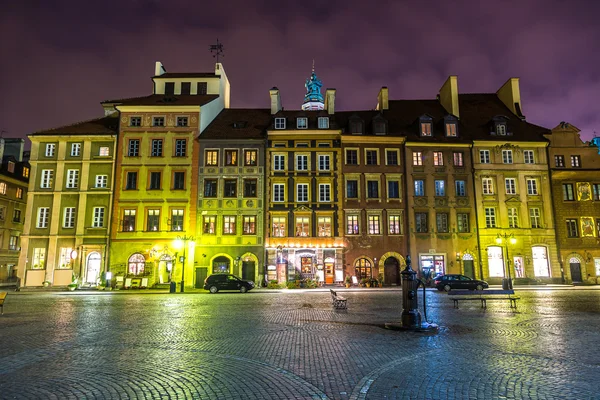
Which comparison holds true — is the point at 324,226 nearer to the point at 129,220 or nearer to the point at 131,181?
the point at 129,220

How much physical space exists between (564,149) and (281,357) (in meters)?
42.0

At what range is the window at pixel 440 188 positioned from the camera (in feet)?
133

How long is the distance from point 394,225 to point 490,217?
30.0ft

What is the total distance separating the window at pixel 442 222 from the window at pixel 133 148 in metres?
28.6

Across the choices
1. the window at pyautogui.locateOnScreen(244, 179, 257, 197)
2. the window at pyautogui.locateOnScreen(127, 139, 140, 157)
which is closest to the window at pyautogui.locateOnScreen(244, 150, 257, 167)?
the window at pyautogui.locateOnScreen(244, 179, 257, 197)

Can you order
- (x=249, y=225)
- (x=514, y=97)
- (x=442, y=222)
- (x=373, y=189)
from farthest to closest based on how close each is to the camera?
(x=514, y=97) < (x=373, y=189) < (x=442, y=222) < (x=249, y=225)

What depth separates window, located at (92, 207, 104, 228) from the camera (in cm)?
3866

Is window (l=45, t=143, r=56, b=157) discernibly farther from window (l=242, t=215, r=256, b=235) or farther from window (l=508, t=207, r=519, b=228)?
window (l=508, t=207, r=519, b=228)

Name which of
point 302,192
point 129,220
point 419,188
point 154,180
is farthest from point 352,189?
point 129,220

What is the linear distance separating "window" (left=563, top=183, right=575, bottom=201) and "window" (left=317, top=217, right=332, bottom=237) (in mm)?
22560

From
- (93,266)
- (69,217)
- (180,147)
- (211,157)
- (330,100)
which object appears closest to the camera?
(93,266)

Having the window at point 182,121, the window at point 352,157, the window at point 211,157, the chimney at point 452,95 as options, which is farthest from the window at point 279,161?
the chimney at point 452,95

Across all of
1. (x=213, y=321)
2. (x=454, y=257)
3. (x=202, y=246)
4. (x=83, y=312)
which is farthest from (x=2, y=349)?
(x=454, y=257)

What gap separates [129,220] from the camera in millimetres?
38719
